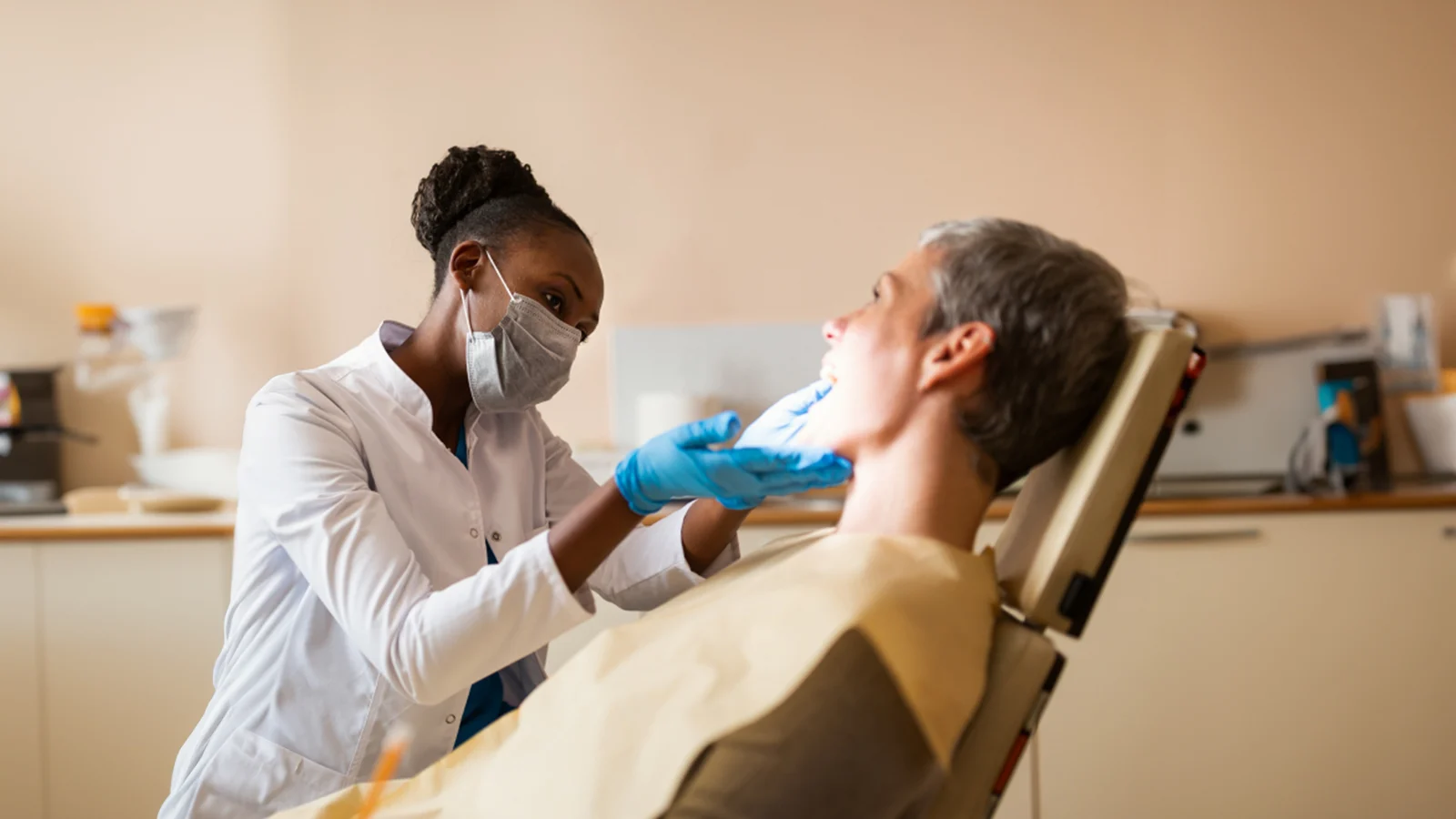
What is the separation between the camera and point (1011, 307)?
1001 millimetres

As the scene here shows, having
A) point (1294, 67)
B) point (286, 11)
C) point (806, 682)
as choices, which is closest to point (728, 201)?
point (286, 11)

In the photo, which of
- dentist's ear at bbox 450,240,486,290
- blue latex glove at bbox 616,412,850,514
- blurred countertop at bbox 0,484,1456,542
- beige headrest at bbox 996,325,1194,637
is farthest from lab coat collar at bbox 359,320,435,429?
blurred countertop at bbox 0,484,1456,542

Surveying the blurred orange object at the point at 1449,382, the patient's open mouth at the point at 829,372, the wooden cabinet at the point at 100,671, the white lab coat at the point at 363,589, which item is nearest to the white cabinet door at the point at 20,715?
the wooden cabinet at the point at 100,671

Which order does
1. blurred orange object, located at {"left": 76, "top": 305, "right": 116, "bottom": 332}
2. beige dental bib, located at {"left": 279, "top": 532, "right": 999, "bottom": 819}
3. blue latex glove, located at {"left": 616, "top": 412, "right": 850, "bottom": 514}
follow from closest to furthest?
beige dental bib, located at {"left": 279, "top": 532, "right": 999, "bottom": 819} → blue latex glove, located at {"left": 616, "top": 412, "right": 850, "bottom": 514} → blurred orange object, located at {"left": 76, "top": 305, "right": 116, "bottom": 332}

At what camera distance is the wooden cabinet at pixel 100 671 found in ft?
6.88

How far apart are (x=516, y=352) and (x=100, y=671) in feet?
4.33

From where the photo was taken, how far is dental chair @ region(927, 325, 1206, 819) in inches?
34.4

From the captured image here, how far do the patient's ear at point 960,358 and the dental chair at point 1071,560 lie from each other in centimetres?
11

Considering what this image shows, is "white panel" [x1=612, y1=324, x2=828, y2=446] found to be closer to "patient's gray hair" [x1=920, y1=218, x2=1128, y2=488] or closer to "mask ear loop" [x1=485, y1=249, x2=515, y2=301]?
"mask ear loop" [x1=485, y1=249, x2=515, y2=301]

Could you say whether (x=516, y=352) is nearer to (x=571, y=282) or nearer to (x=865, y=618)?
(x=571, y=282)

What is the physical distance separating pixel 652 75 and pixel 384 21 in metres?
0.67

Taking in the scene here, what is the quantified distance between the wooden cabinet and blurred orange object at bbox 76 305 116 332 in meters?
0.65

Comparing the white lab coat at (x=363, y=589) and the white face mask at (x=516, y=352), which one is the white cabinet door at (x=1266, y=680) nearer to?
the white lab coat at (x=363, y=589)

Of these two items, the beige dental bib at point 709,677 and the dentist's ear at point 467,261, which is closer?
the beige dental bib at point 709,677
